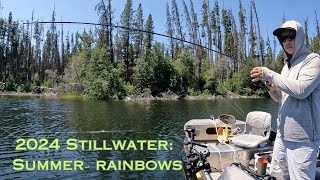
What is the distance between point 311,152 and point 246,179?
1.14 meters

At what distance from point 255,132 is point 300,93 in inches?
206

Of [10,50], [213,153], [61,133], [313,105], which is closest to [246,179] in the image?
[313,105]

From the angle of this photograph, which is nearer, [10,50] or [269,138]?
[269,138]

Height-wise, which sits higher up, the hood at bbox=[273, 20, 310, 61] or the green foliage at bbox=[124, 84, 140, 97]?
the hood at bbox=[273, 20, 310, 61]

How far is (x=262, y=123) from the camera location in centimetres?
812

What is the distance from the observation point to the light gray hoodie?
3.35 metres

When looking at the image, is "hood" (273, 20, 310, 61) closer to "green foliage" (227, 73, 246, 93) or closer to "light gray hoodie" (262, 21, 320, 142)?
"light gray hoodie" (262, 21, 320, 142)

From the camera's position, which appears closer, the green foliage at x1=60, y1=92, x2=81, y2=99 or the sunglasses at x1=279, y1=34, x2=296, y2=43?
the sunglasses at x1=279, y1=34, x2=296, y2=43

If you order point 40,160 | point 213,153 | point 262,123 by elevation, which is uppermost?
point 262,123

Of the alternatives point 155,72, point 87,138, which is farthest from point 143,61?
point 87,138

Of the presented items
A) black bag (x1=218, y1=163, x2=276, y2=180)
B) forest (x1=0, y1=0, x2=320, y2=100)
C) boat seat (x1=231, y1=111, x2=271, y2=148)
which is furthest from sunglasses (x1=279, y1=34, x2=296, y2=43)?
forest (x1=0, y1=0, x2=320, y2=100)

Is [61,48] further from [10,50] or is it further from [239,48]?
[239,48]

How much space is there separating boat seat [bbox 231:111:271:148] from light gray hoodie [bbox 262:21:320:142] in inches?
146

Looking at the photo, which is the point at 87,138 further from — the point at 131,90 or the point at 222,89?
the point at 222,89
